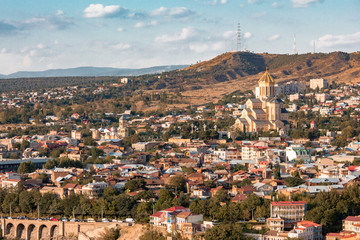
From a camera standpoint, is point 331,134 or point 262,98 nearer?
point 331,134

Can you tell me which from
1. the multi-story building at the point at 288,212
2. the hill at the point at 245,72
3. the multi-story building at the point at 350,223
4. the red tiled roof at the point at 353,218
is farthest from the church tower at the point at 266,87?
the multi-story building at the point at 350,223

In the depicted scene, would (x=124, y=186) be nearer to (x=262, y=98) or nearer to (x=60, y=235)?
(x=60, y=235)

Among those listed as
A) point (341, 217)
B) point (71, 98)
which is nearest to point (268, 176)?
point (341, 217)

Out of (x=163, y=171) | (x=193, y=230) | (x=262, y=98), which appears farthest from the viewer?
(x=262, y=98)

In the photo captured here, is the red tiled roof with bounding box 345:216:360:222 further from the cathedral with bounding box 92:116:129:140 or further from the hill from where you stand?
the hill

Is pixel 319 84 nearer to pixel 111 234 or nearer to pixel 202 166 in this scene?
pixel 202 166

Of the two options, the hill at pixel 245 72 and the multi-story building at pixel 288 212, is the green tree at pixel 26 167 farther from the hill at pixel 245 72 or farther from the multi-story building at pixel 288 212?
the hill at pixel 245 72

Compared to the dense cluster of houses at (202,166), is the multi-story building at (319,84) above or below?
above

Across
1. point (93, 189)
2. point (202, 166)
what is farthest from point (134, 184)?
point (202, 166)
